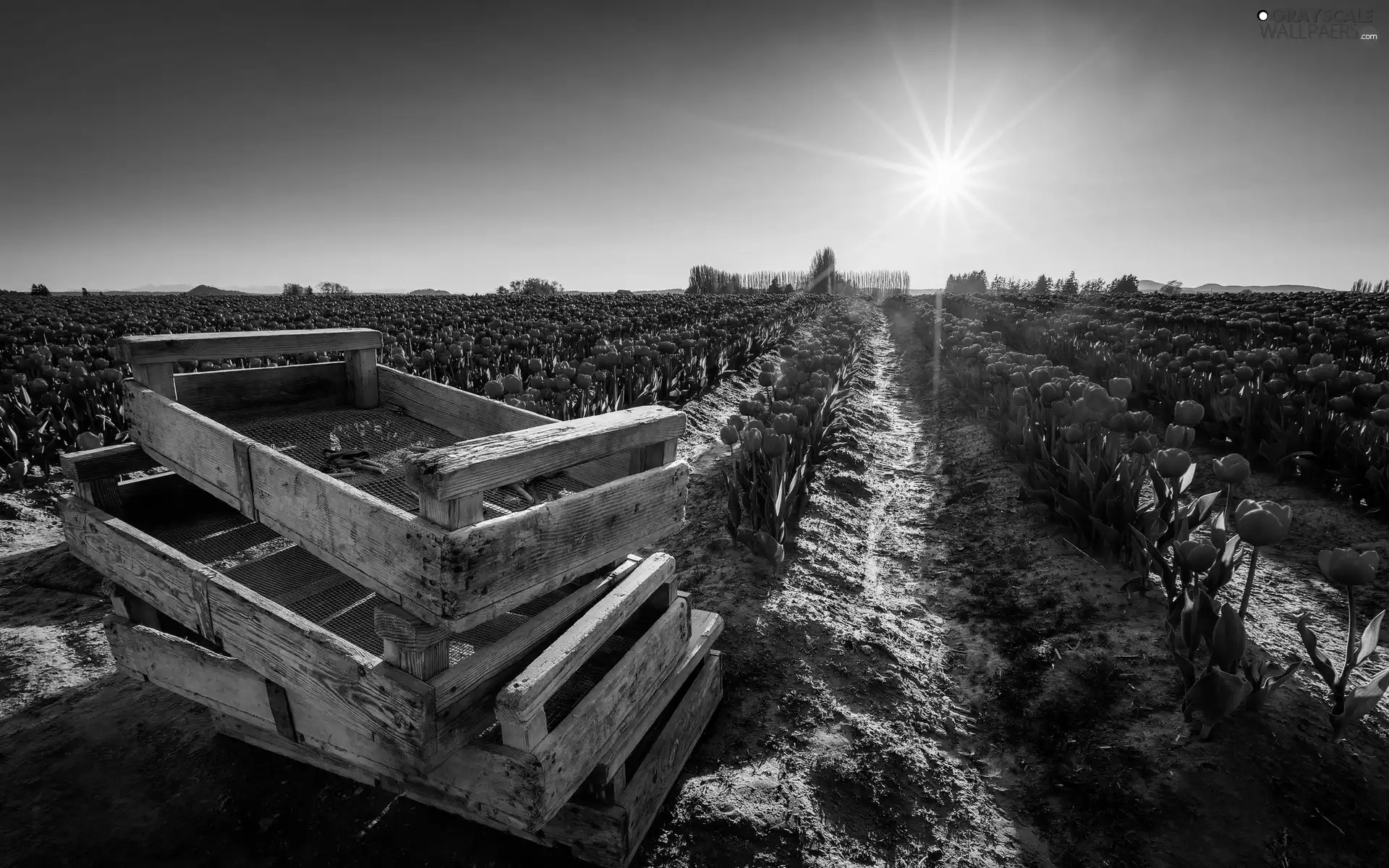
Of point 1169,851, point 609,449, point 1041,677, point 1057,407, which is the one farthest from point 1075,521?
point 609,449

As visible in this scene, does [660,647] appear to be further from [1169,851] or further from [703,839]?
[1169,851]

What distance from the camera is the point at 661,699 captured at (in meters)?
2.37

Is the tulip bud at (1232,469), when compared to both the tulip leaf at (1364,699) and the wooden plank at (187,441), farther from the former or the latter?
the wooden plank at (187,441)

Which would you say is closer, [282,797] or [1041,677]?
[282,797]

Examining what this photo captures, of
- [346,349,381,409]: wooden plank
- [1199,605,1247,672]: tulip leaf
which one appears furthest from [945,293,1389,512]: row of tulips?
[346,349,381,409]: wooden plank

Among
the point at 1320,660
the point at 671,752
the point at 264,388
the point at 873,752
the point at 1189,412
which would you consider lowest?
the point at 873,752

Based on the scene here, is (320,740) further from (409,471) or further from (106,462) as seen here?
(106,462)

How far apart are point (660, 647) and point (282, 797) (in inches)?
59.6

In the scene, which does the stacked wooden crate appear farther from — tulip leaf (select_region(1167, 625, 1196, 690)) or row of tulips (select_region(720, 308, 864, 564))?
tulip leaf (select_region(1167, 625, 1196, 690))

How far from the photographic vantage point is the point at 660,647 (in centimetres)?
233

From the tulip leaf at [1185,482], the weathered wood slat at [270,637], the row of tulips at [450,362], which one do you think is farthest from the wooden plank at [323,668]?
the tulip leaf at [1185,482]

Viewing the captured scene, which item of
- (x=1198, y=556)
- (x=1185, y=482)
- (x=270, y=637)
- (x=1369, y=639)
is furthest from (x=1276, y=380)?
(x=270, y=637)

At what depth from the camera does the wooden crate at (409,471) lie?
152 cm

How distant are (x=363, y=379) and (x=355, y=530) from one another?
2.44m
